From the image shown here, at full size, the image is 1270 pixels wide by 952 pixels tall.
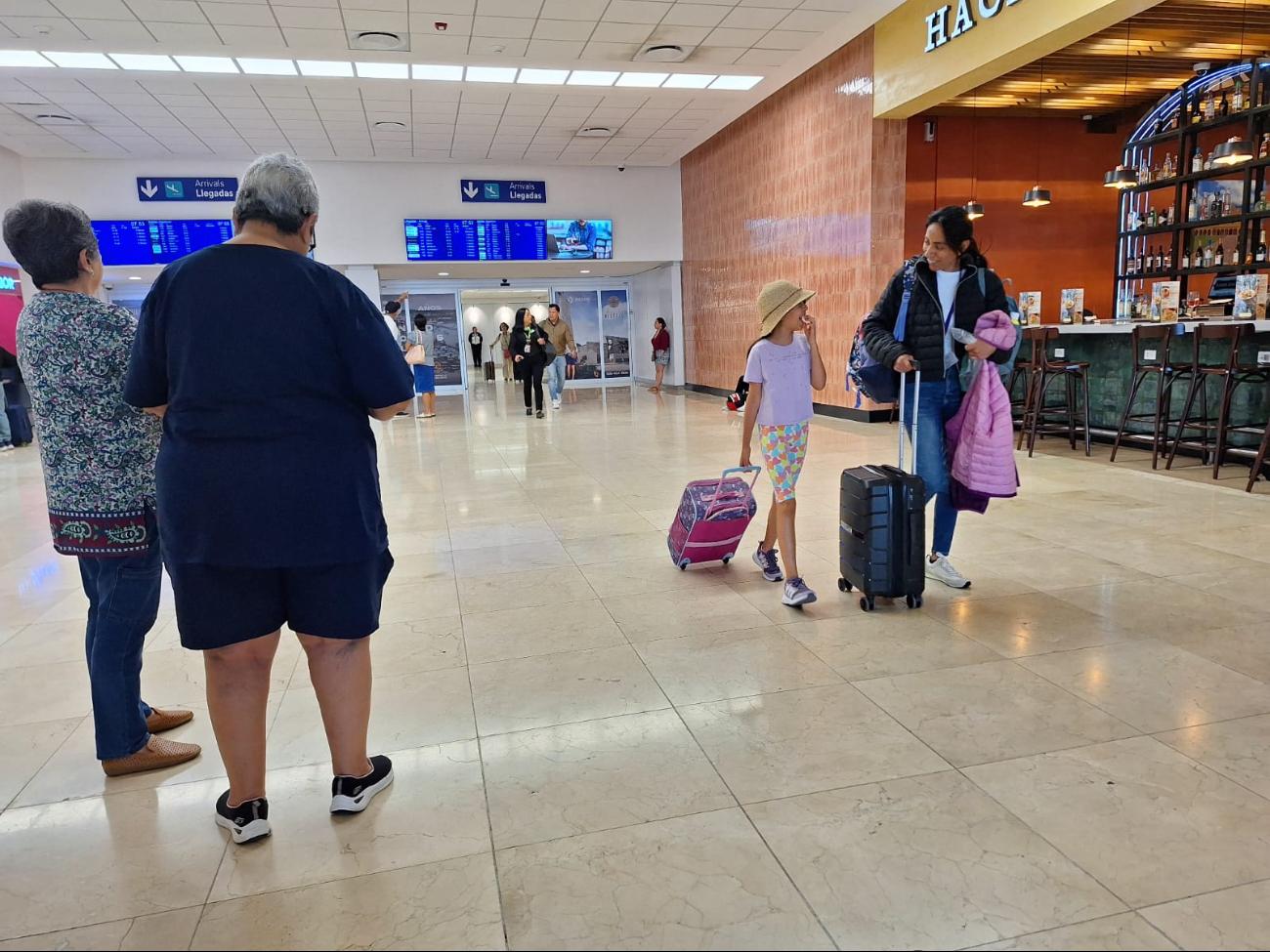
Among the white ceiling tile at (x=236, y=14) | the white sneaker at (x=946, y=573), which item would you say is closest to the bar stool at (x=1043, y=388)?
the white sneaker at (x=946, y=573)

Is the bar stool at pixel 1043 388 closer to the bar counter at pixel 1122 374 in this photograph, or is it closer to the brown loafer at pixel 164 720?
the bar counter at pixel 1122 374

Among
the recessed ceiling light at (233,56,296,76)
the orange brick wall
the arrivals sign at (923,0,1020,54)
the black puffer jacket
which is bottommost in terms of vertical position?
the black puffer jacket

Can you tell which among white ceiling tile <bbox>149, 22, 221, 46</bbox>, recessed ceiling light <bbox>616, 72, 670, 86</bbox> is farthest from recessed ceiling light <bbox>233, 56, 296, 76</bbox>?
recessed ceiling light <bbox>616, 72, 670, 86</bbox>

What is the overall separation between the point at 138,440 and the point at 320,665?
0.76 metres

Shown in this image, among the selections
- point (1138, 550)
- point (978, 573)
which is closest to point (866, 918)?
point (978, 573)

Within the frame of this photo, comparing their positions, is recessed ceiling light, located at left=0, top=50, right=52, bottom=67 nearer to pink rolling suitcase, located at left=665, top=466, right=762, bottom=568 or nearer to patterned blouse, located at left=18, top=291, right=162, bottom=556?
patterned blouse, located at left=18, top=291, right=162, bottom=556

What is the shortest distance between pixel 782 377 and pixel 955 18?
5.75m

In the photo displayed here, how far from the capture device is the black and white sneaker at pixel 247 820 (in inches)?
71.0

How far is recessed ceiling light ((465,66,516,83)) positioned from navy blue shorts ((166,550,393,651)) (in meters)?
8.43

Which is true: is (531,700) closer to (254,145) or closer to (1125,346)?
(1125,346)

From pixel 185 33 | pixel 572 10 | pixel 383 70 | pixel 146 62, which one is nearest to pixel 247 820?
pixel 572 10

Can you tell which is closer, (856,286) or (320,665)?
(320,665)

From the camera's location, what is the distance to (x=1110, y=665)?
8.38 feet

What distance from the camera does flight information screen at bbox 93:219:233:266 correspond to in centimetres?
1240
